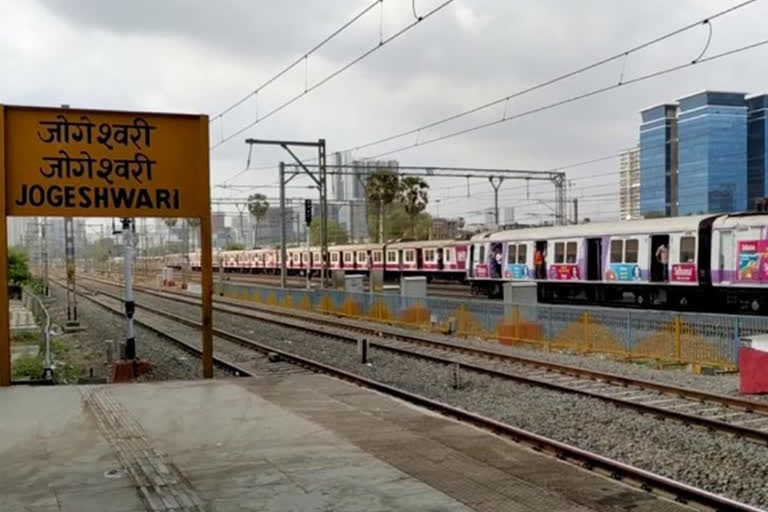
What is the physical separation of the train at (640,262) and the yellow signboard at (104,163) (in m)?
11.2

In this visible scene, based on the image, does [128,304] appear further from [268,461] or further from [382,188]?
[382,188]

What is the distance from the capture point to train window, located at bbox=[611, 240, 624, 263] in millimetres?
25844

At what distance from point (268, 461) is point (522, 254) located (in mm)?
24596

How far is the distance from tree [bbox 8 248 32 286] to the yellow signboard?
137 ft

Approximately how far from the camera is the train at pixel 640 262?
2116cm

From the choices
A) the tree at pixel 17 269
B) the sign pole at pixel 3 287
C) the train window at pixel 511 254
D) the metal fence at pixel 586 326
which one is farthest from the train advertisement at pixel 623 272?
the tree at pixel 17 269

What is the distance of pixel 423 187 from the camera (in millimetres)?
67312

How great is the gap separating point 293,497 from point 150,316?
27.7 metres

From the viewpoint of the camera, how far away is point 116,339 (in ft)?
81.0

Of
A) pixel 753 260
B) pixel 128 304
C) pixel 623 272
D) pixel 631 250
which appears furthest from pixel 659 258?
pixel 128 304

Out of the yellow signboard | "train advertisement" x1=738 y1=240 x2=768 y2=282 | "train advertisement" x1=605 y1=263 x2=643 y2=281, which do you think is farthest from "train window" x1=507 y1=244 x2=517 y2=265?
the yellow signboard

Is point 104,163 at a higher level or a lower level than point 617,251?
higher

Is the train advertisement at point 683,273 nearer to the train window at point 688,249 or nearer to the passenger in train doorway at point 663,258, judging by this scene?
the train window at point 688,249

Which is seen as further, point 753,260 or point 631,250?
point 631,250
